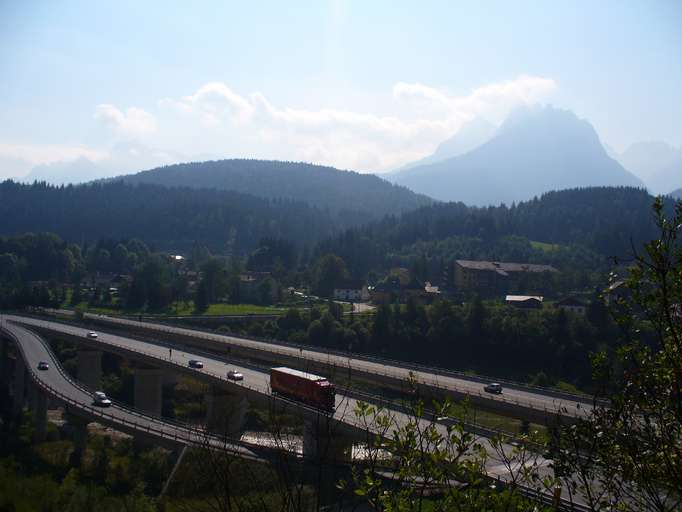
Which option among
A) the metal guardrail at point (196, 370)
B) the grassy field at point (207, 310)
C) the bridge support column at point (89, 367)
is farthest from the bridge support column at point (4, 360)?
the grassy field at point (207, 310)

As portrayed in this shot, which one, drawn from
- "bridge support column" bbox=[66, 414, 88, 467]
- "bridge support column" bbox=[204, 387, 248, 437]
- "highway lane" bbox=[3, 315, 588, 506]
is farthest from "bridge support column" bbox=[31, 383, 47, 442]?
"bridge support column" bbox=[204, 387, 248, 437]

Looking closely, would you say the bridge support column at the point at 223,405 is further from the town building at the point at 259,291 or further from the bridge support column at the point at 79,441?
the town building at the point at 259,291

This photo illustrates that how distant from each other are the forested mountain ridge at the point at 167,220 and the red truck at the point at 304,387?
13126 centimetres

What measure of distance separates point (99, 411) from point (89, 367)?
49.4ft

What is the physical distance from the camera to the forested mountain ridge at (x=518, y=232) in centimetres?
11100

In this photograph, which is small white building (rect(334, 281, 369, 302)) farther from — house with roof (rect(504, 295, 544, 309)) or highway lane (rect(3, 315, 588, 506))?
highway lane (rect(3, 315, 588, 506))

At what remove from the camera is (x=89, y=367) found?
149 ft

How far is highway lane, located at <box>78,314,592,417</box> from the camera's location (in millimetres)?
27109

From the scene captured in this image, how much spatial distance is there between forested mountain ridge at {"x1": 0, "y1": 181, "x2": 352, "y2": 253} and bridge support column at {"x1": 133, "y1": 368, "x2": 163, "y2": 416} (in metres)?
120

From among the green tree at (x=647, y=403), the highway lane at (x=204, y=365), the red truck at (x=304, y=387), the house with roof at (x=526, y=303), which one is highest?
the green tree at (x=647, y=403)

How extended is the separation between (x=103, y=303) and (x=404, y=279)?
133 ft

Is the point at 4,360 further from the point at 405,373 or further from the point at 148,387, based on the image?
the point at 405,373

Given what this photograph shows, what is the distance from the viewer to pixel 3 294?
A: 7494 cm

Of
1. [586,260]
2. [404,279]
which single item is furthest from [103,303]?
[586,260]
